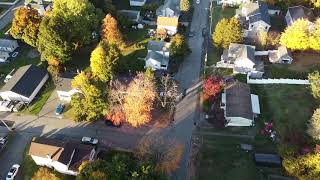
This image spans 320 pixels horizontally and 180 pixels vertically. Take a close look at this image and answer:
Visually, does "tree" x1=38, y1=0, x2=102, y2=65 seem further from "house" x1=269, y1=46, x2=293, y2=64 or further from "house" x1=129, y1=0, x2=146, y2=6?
"house" x1=269, y1=46, x2=293, y2=64

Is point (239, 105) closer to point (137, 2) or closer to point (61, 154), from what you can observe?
point (61, 154)

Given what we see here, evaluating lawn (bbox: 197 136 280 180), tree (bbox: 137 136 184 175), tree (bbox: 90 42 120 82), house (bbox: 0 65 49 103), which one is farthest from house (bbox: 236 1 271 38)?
house (bbox: 0 65 49 103)

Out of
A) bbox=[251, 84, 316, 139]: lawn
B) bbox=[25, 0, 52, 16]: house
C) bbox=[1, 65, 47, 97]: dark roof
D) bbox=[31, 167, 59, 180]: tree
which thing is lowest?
bbox=[31, 167, 59, 180]: tree

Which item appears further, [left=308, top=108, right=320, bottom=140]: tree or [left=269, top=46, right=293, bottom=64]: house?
[left=269, top=46, right=293, bottom=64]: house

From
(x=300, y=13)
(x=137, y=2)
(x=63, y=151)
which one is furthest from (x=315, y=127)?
(x=137, y=2)

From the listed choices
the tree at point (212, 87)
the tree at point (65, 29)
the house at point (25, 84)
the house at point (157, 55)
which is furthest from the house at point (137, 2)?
the tree at point (212, 87)

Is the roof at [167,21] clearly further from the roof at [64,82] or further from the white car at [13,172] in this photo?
the white car at [13,172]

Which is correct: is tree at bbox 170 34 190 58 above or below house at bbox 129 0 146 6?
below
